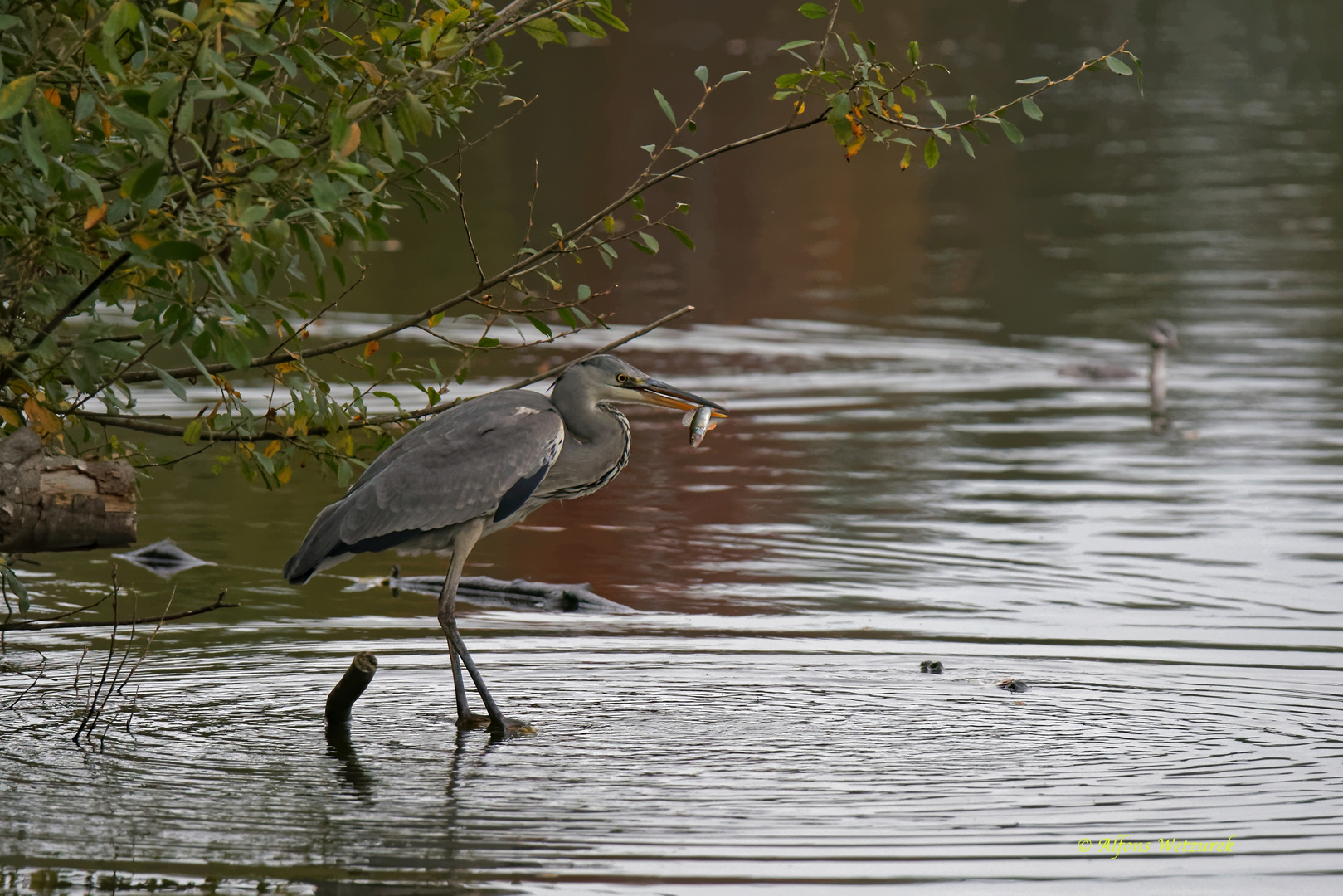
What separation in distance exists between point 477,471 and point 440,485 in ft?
0.59

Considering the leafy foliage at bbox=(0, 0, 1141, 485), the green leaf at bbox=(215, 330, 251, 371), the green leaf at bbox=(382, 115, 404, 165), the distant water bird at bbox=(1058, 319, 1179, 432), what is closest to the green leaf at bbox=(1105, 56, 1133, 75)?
the leafy foliage at bbox=(0, 0, 1141, 485)

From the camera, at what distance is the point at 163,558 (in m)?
11.5

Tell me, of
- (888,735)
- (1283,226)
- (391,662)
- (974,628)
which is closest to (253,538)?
(391,662)

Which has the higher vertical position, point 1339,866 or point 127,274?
point 127,274

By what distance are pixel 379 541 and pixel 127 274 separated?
233 centimetres

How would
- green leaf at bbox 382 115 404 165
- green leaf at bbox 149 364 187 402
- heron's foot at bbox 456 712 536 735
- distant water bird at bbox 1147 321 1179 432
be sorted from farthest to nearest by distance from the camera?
distant water bird at bbox 1147 321 1179 432
heron's foot at bbox 456 712 536 735
green leaf at bbox 149 364 187 402
green leaf at bbox 382 115 404 165

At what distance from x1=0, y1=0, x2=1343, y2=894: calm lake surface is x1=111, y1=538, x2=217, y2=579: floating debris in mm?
185

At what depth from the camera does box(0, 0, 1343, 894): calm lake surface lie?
21.4ft

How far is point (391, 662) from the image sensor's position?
9.45 meters

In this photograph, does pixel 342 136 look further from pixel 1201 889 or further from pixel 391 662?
pixel 391 662

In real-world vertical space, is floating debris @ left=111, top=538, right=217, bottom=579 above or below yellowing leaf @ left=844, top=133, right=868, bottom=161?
below

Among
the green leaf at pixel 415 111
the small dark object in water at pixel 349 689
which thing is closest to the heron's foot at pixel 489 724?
the small dark object in water at pixel 349 689

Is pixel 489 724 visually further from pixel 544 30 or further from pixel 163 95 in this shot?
pixel 163 95

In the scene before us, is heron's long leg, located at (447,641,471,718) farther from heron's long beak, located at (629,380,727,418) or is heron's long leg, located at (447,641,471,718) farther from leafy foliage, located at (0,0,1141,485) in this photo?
heron's long beak, located at (629,380,727,418)
